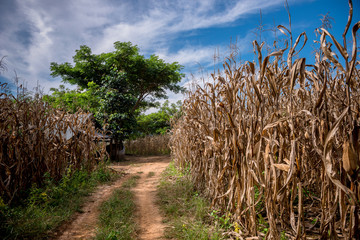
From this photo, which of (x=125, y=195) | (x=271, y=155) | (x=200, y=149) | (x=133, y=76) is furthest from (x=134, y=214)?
(x=133, y=76)

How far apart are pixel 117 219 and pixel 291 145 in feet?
10.0

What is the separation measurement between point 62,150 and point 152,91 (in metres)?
15.1

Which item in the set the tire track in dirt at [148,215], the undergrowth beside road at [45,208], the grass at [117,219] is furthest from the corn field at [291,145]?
the undergrowth beside road at [45,208]

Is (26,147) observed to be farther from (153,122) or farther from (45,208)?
(153,122)

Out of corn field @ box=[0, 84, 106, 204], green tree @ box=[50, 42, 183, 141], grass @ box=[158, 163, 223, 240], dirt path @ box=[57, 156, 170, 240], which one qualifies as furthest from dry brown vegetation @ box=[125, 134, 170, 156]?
grass @ box=[158, 163, 223, 240]

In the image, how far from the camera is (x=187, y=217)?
10.8 ft

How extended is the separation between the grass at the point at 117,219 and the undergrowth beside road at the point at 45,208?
2.04ft

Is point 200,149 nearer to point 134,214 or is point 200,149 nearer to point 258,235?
point 134,214

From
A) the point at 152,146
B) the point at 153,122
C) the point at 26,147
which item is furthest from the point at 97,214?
the point at 153,122

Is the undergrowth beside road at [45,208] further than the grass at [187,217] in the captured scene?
Yes

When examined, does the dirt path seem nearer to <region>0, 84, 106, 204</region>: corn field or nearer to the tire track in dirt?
the tire track in dirt

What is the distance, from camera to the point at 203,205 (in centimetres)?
338

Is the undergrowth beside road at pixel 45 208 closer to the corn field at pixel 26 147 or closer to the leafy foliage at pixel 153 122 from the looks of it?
the corn field at pixel 26 147

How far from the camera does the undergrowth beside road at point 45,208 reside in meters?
2.84
